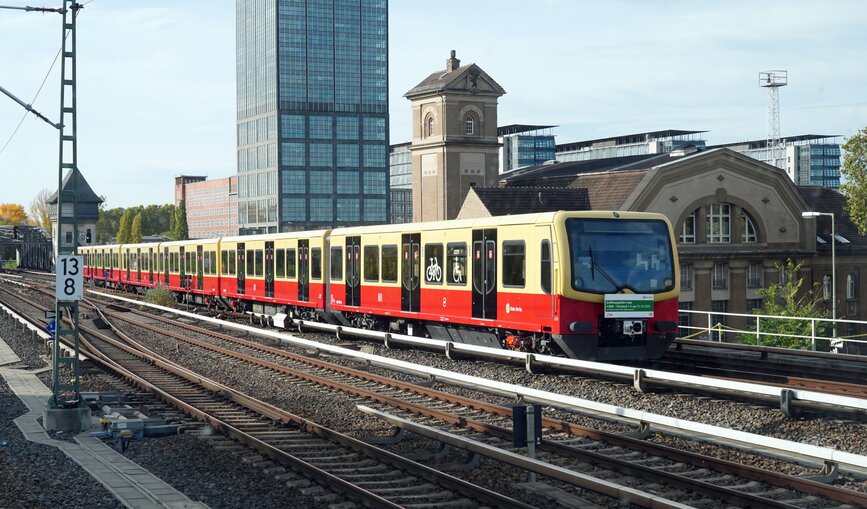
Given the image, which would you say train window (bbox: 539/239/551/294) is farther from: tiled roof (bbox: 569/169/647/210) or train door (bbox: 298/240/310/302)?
tiled roof (bbox: 569/169/647/210)

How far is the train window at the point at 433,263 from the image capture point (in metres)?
23.1

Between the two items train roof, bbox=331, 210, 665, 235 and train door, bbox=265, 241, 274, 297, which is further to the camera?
train door, bbox=265, 241, 274, 297

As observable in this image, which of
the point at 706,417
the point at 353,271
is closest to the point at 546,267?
the point at 706,417

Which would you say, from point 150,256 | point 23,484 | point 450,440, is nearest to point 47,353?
point 23,484

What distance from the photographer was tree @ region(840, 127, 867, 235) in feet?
151

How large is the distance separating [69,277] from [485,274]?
29.0 ft

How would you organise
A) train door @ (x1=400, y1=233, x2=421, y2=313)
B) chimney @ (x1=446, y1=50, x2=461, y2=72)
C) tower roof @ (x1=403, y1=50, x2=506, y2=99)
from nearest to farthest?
train door @ (x1=400, y1=233, x2=421, y2=313), tower roof @ (x1=403, y1=50, x2=506, y2=99), chimney @ (x1=446, y1=50, x2=461, y2=72)

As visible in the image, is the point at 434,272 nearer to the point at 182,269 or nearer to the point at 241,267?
the point at 241,267

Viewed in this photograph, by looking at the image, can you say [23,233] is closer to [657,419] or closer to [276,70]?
[276,70]

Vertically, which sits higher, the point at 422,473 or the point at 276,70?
the point at 276,70

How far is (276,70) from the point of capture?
13300 centimetres

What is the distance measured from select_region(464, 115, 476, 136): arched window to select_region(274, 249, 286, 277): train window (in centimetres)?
4029

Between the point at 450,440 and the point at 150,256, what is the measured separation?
1802 inches

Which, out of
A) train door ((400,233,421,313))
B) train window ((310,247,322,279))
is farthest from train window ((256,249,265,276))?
train door ((400,233,421,313))
